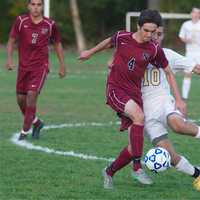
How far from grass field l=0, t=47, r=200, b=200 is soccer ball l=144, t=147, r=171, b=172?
0.24 meters

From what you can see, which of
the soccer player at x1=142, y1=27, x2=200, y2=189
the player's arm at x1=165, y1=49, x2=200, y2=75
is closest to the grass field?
the soccer player at x1=142, y1=27, x2=200, y2=189

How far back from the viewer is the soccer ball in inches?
306

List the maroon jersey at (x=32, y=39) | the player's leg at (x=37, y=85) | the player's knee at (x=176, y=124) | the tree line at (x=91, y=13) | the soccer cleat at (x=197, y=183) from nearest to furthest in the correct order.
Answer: the player's knee at (x=176, y=124)
the soccer cleat at (x=197, y=183)
the player's leg at (x=37, y=85)
the maroon jersey at (x=32, y=39)
the tree line at (x=91, y=13)

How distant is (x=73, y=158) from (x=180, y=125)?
6.97 feet

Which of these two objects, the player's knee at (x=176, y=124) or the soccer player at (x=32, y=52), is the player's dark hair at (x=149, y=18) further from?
the soccer player at (x=32, y=52)

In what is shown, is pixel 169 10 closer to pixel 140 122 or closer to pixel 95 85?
pixel 95 85

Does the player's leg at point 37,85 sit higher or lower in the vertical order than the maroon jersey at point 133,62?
lower

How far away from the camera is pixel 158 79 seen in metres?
8.26

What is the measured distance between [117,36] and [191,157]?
2346mm

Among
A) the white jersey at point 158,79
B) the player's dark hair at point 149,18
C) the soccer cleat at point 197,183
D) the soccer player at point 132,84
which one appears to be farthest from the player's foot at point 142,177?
the player's dark hair at point 149,18

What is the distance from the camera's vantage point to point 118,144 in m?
10.9

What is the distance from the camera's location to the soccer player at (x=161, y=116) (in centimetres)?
796

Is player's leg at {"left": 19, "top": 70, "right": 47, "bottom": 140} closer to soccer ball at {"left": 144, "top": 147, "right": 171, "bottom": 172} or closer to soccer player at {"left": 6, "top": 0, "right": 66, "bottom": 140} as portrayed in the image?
soccer player at {"left": 6, "top": 0, "right": 66, "bottom": 140}

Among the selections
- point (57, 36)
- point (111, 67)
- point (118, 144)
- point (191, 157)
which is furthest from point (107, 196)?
point (57, 36)
